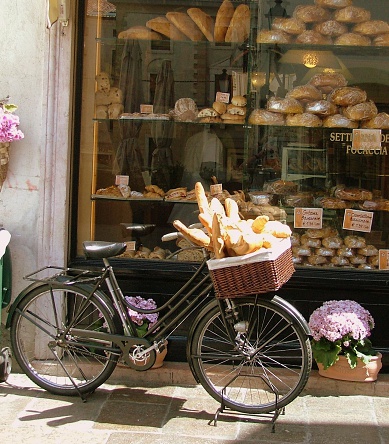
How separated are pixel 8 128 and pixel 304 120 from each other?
7.81ft

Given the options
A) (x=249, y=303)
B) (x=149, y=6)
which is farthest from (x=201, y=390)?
(x=149, y=6)

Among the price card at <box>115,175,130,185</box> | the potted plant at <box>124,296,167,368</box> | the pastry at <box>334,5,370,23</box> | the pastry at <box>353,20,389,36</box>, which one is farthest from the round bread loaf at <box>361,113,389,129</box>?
the potted plant at <box>124,296,167,368</box>

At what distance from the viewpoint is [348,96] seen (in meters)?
6.17

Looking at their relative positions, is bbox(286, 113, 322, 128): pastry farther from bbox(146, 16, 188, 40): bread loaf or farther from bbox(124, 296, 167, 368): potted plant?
bbox(124, 296, 167, 368): potted plant

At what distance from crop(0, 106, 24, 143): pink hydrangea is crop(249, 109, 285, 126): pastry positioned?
6.36 feet

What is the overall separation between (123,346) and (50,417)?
2.26ft

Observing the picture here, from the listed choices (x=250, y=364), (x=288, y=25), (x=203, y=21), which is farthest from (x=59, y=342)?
(x=288, y=25)

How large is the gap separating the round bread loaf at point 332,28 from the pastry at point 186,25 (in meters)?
1.01

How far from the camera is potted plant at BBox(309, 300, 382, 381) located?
548 centimetres

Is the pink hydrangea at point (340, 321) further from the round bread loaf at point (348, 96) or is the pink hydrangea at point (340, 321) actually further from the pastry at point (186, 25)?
the pastry at point (186, 25)

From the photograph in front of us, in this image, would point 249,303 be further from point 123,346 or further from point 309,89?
point 309,89

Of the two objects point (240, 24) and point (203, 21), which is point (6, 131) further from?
point (240, 24)

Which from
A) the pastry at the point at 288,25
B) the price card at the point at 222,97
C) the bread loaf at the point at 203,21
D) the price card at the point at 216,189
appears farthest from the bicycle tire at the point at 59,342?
the pastry at the point at 288,25

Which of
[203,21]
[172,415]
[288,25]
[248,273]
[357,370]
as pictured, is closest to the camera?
[248,273]
